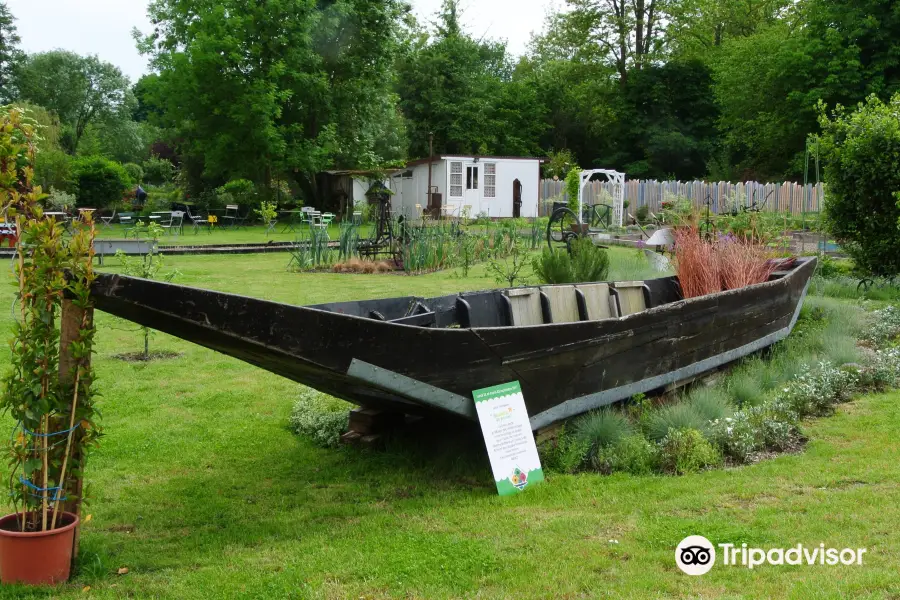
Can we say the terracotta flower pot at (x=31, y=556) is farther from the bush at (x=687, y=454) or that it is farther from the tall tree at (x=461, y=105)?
the tall tree at (x=461, y=105)

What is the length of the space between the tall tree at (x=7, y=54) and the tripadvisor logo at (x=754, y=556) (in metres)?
49.6

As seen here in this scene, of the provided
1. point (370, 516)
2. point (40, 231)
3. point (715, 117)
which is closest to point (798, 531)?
point (370, 516)

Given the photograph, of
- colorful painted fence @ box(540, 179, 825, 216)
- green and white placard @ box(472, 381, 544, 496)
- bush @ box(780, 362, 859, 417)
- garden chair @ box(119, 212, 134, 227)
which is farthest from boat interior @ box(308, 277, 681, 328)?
colorful painted fence @ box(540, 179, 825, 216)

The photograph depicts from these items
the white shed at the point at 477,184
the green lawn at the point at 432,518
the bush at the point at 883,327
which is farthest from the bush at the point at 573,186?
the green lawn at the point at 432,518

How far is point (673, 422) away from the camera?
5.14 metres

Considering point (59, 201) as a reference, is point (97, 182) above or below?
above

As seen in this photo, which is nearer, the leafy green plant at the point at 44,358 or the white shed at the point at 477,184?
the leafy green plant at the point at 44,358

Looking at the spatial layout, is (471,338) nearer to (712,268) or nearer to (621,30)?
(712,268)

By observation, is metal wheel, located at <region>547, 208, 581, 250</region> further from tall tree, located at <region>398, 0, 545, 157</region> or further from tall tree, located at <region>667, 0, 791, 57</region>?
tall tree, located at <region>667, 0, 791, 57</region>

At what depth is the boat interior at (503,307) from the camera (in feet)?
17.0

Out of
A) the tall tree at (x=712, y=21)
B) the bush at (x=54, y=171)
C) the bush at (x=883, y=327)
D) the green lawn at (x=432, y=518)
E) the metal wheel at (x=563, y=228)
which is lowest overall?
the green lawn at (x=432, y=518)

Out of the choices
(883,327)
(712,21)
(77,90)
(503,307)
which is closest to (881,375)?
(883,327)

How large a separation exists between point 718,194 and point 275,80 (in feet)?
53.3

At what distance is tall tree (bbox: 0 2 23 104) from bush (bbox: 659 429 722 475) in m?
48.6
